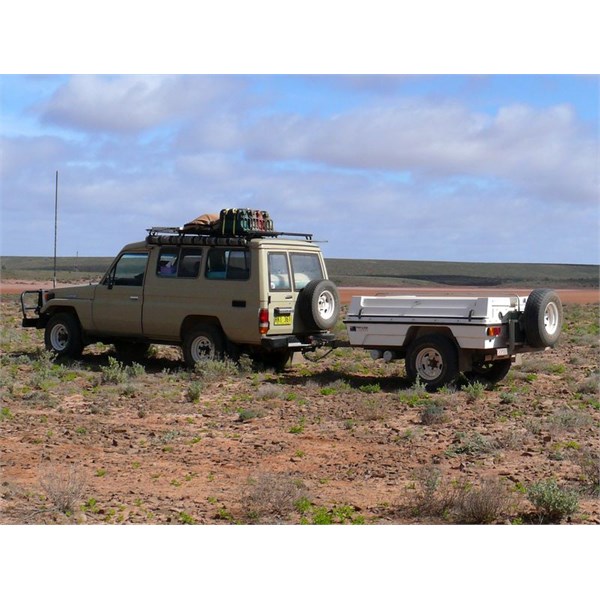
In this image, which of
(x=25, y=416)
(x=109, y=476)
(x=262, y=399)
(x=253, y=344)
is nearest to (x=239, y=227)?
(x=253, y=344)

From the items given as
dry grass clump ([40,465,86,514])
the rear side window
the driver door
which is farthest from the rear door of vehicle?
dry grass clump ([40,465,86,514])

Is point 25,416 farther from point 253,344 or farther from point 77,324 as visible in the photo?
point 77,324

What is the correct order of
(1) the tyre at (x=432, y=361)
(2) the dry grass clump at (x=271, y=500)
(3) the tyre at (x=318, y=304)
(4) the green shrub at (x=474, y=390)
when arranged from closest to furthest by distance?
(2) the dry grass clump at (x=271, y=500), (4) the green shrub at (x=474, y=390), (1) the tyre at (x=432, y=361), (3) the tyre at (x=318, y=304)

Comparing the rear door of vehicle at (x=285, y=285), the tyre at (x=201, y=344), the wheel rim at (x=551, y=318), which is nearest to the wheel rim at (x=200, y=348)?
the tyre at (x=201, y=344)

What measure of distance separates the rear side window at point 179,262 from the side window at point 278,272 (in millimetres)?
1302

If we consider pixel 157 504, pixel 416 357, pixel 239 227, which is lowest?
pixel 157 504

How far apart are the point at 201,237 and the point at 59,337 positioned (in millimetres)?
3901

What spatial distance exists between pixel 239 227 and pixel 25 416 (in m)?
4.85

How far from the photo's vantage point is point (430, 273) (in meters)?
121

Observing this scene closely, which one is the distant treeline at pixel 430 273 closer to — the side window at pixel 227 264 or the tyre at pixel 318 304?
the tyre at pixel 318 304

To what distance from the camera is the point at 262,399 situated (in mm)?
13664

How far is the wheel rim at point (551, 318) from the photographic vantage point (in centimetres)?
1393

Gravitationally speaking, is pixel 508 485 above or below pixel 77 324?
below

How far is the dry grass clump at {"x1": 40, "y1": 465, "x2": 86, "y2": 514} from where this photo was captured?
7797 mm
